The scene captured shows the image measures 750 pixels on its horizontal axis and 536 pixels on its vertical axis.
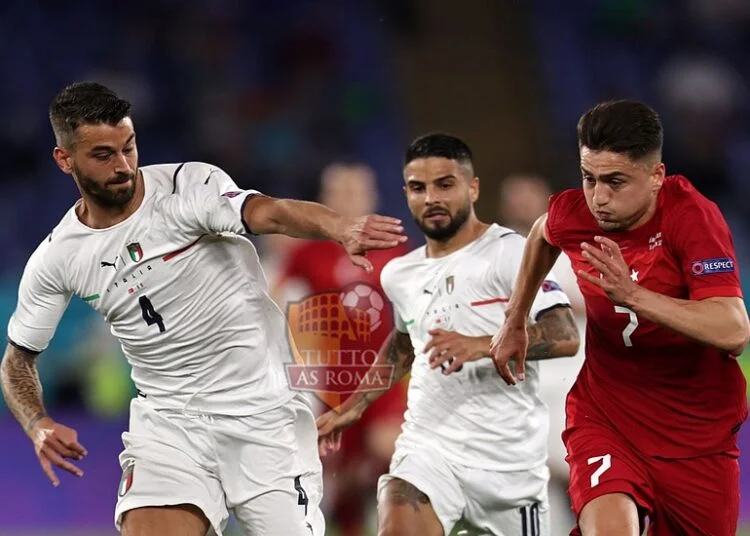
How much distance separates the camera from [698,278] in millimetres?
4020

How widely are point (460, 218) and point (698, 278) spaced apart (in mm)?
1629

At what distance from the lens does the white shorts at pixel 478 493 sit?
514 centimetres

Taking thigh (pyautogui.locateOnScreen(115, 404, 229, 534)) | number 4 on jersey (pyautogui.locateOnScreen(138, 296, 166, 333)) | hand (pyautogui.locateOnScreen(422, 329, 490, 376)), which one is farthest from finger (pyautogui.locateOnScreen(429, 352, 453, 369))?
number 4 on jersey (pyautogui.locateOnScreen(138, 296, 166, 333))

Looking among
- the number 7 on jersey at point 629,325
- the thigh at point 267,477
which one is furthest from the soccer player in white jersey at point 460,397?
the number 7 on jersey at point 629,325

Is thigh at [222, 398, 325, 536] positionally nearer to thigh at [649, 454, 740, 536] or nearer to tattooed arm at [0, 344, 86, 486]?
tattooed arm at [0, 344, 86, 486]

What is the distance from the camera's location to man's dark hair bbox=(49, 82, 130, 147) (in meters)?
4.53

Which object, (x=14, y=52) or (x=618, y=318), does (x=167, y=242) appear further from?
(x=14, y=52)

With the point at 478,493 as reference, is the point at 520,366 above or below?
above

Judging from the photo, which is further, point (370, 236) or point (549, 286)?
point (549, 286)

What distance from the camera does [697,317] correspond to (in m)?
3.86

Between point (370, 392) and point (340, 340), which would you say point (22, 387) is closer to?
Answer: point (370, 392)

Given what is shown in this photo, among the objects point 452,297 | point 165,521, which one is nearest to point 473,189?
point 452,297

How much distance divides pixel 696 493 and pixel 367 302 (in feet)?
7.40

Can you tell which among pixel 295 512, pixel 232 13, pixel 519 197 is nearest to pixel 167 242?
pixel 295 512
